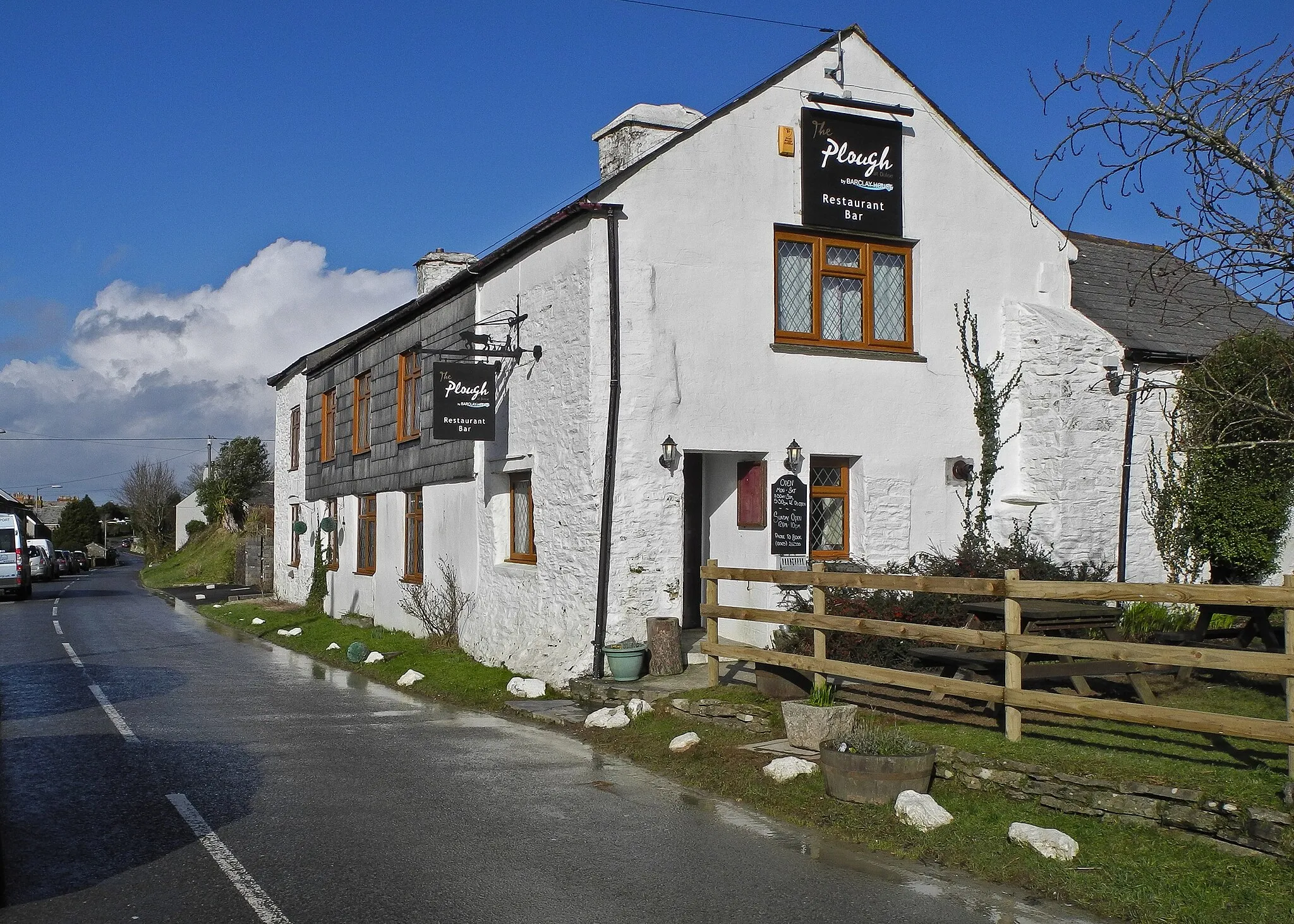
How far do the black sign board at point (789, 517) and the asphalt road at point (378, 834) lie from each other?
3.94 metres

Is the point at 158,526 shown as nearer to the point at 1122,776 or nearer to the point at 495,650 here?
the point at 495,650

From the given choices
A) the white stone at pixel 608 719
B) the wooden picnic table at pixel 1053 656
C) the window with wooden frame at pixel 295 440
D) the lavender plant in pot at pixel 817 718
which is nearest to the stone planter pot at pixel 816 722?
the lavender plant in pot at pixel 817 718

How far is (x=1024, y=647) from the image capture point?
8.44 m

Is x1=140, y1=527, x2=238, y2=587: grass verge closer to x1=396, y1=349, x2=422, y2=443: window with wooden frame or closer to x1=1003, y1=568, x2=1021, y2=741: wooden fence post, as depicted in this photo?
x1=396, y1=349, x2=422, y2=443: window with wooden frame

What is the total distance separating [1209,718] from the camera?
712 cm

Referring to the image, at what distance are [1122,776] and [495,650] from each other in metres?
9.94

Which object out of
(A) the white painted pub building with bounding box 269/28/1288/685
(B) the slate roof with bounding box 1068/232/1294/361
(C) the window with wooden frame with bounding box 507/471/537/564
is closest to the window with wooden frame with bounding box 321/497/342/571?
(A) the white painted pub building with bounding box 269/28/1288/685

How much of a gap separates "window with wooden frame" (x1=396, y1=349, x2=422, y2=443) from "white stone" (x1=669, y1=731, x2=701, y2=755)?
10964mm

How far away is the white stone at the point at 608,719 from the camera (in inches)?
449

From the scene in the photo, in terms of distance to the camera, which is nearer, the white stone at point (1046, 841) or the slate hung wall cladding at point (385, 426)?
the white stone at point (1046, 841)

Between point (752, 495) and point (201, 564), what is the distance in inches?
1568

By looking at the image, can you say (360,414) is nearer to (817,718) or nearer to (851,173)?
(851,173)

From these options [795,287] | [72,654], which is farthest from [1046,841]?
[72,654]

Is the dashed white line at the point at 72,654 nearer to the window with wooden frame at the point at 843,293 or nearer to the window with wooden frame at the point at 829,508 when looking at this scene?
the window with wooden frame at the point at 829,508
